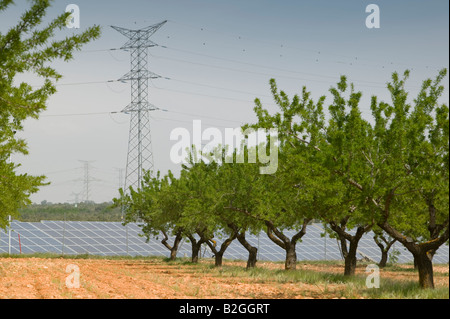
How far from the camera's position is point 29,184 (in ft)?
66.6

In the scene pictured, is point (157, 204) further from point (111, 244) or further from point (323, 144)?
point (323, 144)

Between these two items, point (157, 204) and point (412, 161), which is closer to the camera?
point (412, 161)

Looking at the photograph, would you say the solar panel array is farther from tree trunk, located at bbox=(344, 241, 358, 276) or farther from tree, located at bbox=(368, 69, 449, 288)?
tree, located at bbox=(368, 69, 449, 288)

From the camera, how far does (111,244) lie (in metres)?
55.2

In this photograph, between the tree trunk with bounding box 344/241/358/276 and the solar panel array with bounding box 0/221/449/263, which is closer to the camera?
the tree trunk with bounding box 344/241/358/276

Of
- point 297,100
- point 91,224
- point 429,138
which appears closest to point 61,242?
point 91,224

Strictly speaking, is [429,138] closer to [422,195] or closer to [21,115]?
[422,195]

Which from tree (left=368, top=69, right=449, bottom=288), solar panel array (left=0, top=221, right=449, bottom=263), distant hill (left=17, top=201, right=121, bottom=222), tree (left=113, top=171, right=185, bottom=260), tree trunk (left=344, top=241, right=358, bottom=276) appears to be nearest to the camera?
tree (left=368, top=69, right=449, bottom=288)

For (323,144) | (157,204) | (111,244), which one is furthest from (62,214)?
(323,144)

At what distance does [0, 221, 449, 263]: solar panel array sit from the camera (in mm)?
52344

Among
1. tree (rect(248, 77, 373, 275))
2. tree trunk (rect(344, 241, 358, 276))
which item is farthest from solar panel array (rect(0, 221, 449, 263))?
tree (rect(248, 77, 373, 275))

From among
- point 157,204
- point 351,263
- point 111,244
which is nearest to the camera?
point 351,263

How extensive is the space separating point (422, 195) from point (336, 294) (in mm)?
4648

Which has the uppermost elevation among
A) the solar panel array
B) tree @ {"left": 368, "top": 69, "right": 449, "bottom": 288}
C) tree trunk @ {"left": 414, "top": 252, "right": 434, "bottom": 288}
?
tree @ {"left": 368, "top": 69, "right": 449, "bottom": 288}
